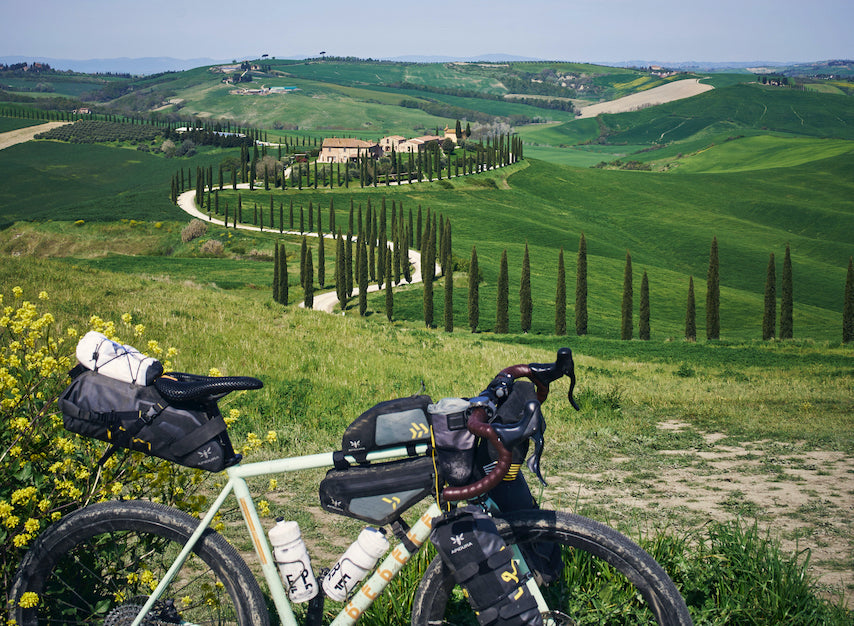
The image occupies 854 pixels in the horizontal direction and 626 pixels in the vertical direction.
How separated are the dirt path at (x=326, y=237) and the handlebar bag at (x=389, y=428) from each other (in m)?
45.5

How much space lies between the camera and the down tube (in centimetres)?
382

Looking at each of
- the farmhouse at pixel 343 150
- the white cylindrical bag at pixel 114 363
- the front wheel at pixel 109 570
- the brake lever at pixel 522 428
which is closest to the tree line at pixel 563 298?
the front wheel at pixel 109 570

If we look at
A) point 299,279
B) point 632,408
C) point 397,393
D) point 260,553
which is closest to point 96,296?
point 397,393

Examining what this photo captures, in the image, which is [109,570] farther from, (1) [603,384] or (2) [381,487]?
(1) [603,384]

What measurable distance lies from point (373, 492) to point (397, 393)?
13136mm

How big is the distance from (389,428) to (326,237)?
4583 inches

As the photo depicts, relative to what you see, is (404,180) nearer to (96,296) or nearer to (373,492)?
(96,296)

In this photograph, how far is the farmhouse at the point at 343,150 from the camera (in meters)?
189

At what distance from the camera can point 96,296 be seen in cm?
2236

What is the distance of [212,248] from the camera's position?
352 feet

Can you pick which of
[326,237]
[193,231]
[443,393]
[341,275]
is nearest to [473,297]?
[341,275]

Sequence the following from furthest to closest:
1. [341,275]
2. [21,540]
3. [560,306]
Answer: [341,275], [560,306], [21,540]

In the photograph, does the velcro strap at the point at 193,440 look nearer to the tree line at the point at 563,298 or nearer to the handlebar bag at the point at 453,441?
the handlebar bag at the point at 453,441

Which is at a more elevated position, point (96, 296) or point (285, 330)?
point (96, 296)
